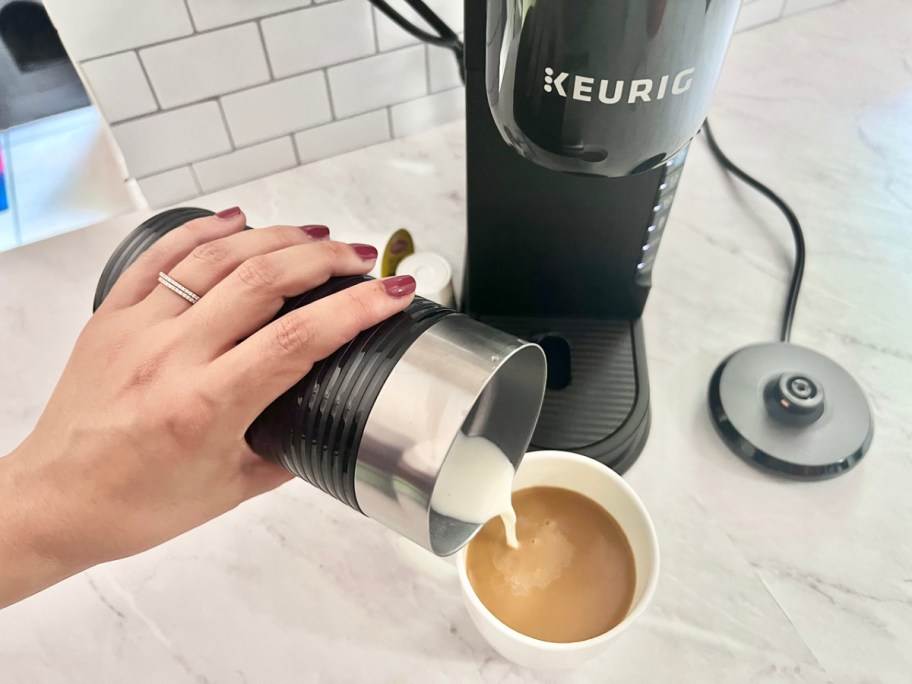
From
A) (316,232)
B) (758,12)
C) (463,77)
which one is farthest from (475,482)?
(758,12)

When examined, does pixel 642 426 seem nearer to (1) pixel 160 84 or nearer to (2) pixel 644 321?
(2) pixel 644 321

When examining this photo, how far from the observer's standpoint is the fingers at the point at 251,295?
15.6 inches

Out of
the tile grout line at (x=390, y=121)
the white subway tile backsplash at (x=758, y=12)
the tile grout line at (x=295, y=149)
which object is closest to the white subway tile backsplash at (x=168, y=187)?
the tile grout line at (x=295, y=149)

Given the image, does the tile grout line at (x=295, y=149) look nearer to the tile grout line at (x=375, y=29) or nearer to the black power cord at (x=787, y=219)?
the tile grout line at (x=375, y=29)

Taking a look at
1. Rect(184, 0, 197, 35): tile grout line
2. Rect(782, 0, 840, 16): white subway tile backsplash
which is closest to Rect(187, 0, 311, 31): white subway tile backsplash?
Rect(184, 0, 197, 35): tile grout line

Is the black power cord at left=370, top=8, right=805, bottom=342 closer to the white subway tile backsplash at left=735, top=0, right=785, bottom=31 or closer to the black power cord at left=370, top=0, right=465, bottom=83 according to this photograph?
the black power cord at left=370, top=0, right=465, bottom=83

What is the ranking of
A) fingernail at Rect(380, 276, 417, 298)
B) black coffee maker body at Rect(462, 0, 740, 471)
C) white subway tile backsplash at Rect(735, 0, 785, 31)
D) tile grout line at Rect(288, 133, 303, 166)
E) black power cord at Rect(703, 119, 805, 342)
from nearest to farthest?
black coffee maker body at Rect(462, 0, 740, 471), fingernail at Rect(380, 276, 417, 298), black power cord at Rect(703, 119, 805, 342), tile grout line at Rect(288, 133, 303, 166), white subway tile backsplash at Rect(735, 0, 785, 31)

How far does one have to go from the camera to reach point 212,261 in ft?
1.43

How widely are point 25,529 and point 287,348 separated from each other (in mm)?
187

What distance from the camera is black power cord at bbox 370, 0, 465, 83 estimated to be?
2.14 feet

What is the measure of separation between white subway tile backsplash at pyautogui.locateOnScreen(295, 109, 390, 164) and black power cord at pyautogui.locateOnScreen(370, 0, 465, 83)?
0.36 ft

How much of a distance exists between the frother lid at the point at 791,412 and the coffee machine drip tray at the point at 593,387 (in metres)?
0.07

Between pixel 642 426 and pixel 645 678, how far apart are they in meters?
0.17

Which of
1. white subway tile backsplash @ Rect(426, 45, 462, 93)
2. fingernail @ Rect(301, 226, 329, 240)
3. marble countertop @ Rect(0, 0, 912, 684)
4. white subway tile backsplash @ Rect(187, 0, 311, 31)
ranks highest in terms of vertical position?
white subway tile backsplash @ Rect(187, 0, 311, 31)
